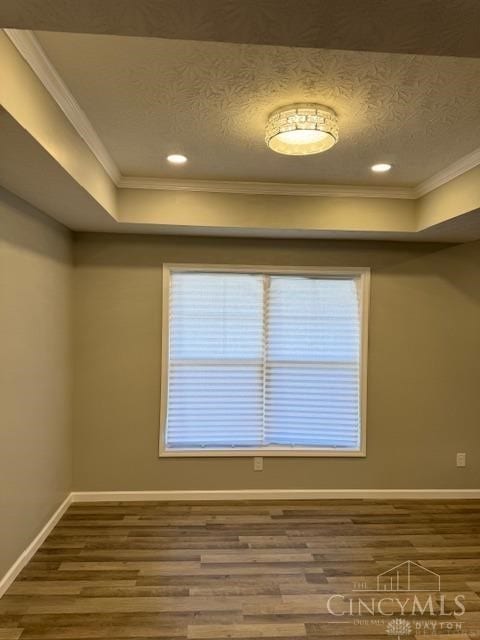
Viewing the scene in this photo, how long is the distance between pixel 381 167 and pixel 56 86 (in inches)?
81.0

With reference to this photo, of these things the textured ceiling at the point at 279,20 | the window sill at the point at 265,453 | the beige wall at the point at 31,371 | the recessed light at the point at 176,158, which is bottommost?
the window sill at the point at 265,453

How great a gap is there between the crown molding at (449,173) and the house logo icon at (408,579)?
2.64m

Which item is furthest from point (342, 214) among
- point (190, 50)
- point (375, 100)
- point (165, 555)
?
point (165, 555)

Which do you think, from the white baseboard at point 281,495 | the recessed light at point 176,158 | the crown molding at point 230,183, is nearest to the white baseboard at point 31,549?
the white baseboard at point 281,495

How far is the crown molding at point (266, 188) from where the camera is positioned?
10.6ft

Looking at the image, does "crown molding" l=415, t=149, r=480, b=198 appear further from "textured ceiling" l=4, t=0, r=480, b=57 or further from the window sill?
the window sill

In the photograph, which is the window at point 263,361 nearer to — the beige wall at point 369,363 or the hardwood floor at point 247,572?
the beige wall at point 369,363

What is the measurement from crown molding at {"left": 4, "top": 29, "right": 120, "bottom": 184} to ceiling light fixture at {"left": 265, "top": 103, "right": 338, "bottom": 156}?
0.97m

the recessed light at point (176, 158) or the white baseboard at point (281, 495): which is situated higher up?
the recessed light at point (176, 158)

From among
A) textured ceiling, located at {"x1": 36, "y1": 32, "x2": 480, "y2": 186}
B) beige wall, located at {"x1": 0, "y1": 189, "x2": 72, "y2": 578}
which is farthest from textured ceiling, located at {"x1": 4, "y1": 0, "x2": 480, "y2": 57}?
beige wall, located at {"x1": 0, "y1": 189, "x2": 72, "y2": 578}

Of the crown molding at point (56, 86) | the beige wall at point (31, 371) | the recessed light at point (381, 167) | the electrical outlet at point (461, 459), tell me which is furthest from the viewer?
the electrical outlet at point (461, 459)

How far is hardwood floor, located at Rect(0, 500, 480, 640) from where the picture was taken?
2.25m

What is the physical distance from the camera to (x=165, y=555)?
114 inches

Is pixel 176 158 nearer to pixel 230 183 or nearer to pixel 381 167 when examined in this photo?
pixel 230 183
